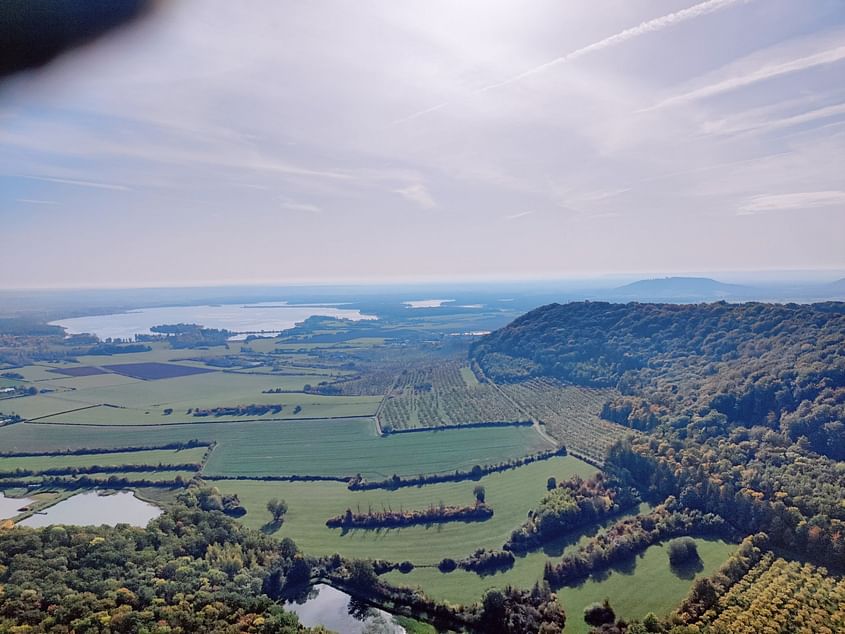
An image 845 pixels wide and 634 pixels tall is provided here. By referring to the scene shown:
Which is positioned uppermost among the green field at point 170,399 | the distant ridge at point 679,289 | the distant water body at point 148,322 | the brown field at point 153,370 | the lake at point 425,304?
the distant ridge at point 679,289

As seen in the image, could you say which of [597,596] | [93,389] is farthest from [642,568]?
[93,389]

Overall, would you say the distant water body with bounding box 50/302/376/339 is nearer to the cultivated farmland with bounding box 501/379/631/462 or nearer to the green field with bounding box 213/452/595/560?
the cultivated farmland with bounding box 501/379/631/462

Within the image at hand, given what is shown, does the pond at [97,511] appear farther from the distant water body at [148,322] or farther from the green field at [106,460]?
the distant water body at [148,322]

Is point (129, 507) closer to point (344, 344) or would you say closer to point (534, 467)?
point (534, 467)

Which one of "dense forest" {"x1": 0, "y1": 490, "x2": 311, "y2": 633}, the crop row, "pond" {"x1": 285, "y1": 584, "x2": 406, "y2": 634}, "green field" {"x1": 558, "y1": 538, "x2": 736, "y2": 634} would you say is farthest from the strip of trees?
the crop row

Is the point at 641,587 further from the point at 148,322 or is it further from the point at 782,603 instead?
the point at 148,322

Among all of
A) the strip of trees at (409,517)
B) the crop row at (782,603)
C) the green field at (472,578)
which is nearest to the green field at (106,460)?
the strip of trees at (409,517)
